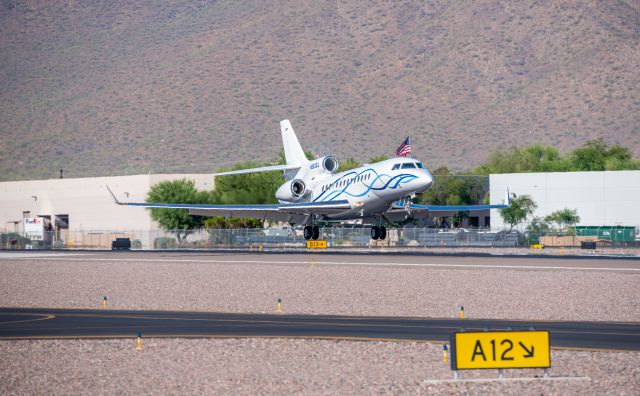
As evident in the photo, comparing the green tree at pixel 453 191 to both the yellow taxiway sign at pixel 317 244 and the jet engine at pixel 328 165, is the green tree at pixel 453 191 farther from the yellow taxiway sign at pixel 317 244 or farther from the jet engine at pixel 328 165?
the yellow taxiway sign at pixel 317 244

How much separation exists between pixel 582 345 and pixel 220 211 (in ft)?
136

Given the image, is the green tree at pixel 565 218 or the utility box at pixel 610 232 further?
the green tree at pixel 565 218

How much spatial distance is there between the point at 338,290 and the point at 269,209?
24352mm

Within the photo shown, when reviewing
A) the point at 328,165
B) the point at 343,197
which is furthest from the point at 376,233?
the point at 328,165

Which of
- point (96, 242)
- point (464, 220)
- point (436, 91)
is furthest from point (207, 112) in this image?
point (96, 242)

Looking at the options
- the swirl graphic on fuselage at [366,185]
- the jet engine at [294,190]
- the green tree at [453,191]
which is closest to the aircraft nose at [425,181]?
the swirl graphic on fuselage at [366,185]

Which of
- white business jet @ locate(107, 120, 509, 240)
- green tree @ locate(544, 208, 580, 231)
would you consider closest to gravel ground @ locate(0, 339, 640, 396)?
white business jet @ locate(107, 120, 509, 240)

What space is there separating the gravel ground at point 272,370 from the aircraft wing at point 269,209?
116 ft

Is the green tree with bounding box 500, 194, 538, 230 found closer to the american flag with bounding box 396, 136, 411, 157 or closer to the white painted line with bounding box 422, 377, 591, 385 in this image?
the american flag with bounding box 396, 136, 411, 157

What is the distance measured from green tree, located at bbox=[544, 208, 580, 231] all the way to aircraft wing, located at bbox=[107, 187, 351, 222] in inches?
1458

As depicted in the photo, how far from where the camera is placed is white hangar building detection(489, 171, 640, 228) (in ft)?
297

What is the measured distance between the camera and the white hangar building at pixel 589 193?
297ft

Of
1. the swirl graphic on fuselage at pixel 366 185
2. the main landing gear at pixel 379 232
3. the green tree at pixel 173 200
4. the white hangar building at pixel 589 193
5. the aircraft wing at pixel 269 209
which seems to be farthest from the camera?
the green tree at pixel 173 200

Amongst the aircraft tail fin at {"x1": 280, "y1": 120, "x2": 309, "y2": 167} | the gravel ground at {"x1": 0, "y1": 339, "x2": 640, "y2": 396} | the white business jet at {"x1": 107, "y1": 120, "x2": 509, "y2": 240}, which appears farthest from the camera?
the aircraft tail fin at {"x1": 280, "y1": 120, "x2": 309, "y2": 167}
